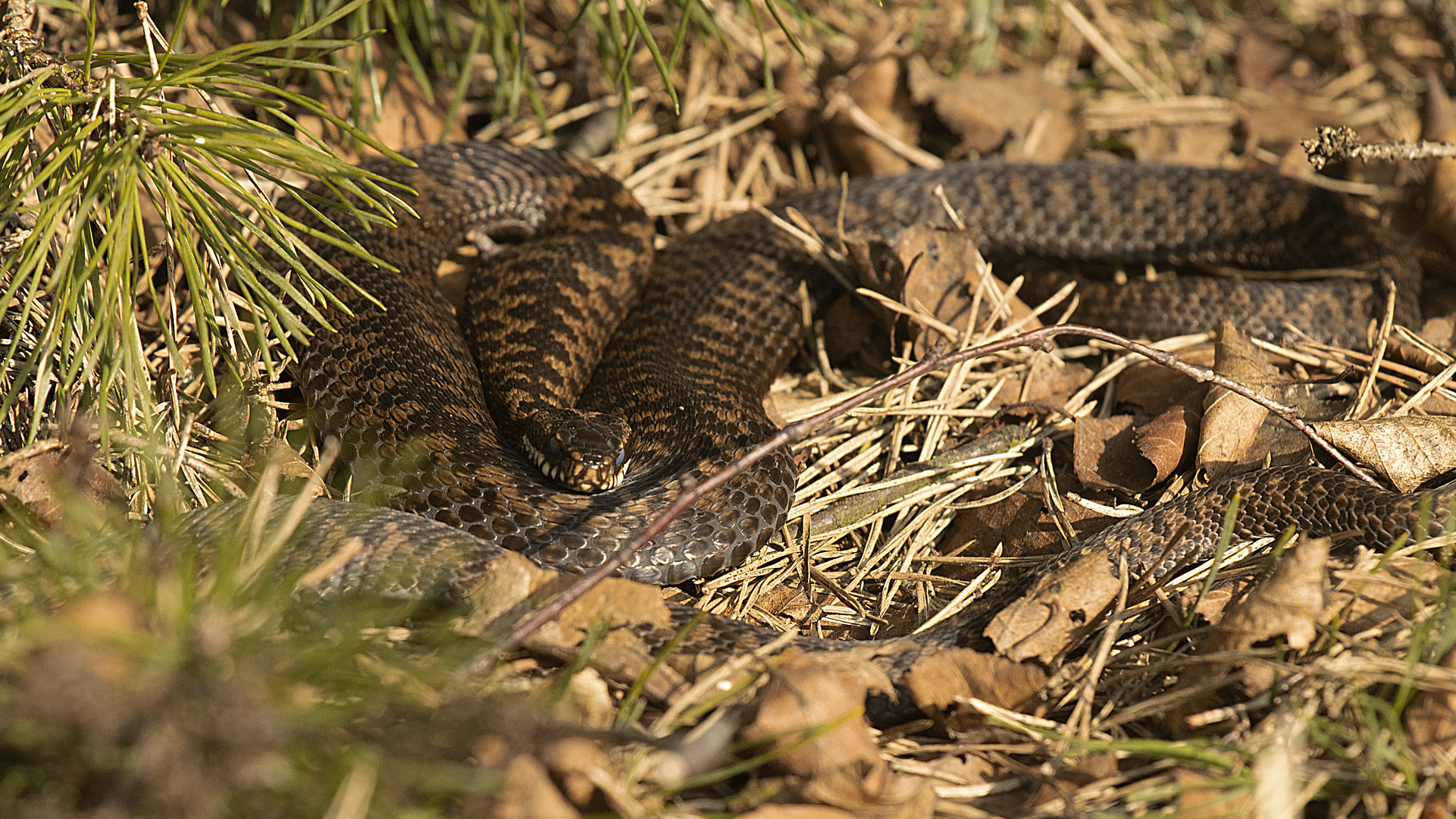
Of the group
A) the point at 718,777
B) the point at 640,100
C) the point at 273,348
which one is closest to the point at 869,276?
the point at 640,100

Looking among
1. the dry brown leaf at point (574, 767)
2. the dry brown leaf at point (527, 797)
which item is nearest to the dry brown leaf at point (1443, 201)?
the dry brown leaf at point (574, 767)

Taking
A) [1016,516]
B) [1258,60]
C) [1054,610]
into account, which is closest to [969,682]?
[1054,610]

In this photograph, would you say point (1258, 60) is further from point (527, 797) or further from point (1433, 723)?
point (527, 797)

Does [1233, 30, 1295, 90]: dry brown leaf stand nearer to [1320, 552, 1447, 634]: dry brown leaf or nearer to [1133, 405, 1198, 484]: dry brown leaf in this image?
[1133, 405, 1198, 484]: dry brown leaf

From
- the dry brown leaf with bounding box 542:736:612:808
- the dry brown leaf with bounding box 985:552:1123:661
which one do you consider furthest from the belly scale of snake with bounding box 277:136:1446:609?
the dry brown leaf with bounding box 542:736:612:808

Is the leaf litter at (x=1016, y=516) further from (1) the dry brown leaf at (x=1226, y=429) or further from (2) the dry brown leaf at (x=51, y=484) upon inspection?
(2) the dry brown leaf at (x=51, y=484)

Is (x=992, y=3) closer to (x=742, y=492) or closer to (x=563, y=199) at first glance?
(x=563, y=199)
